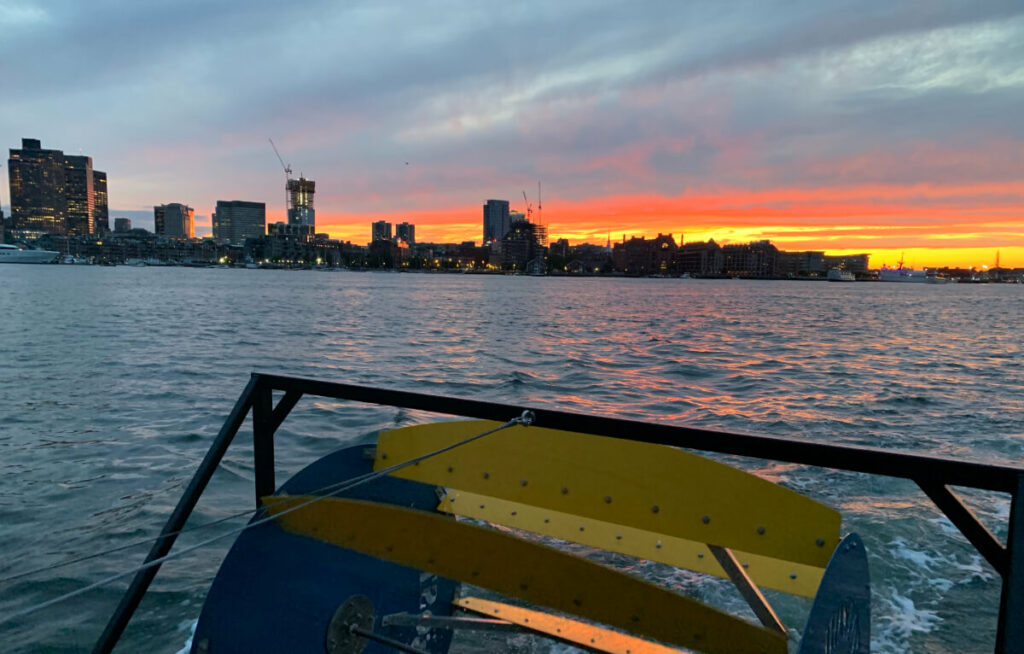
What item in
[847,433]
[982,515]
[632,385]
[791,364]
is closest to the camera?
[982,515]

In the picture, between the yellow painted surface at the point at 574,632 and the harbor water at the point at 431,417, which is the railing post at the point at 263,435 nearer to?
the yellow painted surface at the point at 574,632

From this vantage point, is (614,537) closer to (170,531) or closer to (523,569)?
(523,569)

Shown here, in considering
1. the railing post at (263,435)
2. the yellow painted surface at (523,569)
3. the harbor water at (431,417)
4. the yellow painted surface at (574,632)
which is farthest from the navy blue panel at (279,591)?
the harbor water at (431,417)

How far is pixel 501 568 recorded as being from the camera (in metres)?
3.26

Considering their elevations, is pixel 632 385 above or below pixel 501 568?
below

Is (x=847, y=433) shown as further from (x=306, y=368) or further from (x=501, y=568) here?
(x=306, y=368)

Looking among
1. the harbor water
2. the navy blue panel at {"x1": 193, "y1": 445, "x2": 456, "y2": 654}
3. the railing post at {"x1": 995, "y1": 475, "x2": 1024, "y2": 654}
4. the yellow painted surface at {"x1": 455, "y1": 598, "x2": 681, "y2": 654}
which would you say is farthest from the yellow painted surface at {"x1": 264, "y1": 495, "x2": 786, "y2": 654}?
the railing post at {"x1": 995, "y1": 475, "x2": 1024, "y2": 654}

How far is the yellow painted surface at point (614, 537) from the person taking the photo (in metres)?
3.44

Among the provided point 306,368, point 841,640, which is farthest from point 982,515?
point 306,368

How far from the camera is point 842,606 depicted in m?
2.63

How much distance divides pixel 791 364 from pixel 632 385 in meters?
8.92

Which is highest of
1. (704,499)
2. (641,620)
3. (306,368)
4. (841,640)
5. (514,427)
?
(514,427)

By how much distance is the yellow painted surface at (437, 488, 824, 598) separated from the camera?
3439mm

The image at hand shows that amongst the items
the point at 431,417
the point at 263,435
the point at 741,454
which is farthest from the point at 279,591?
the point at 431,417
